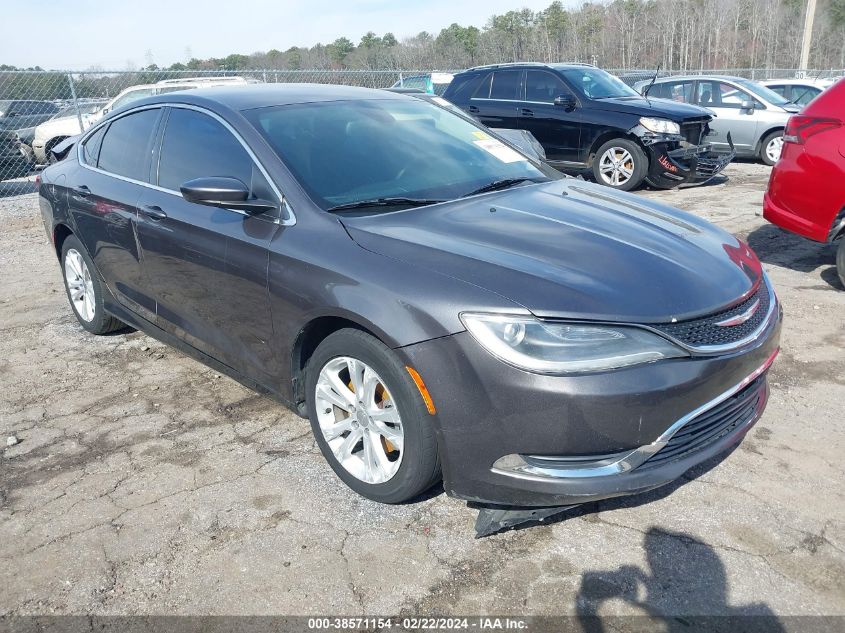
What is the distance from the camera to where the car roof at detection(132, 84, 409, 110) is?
145 inches

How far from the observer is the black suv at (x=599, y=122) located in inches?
375

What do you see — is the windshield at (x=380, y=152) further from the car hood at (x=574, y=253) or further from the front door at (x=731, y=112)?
the front door at (x=731, y=112)

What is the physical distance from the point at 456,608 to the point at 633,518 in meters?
0.87

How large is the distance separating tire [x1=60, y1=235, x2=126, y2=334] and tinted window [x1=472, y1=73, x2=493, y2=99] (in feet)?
24.9

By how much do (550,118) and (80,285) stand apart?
286 inches

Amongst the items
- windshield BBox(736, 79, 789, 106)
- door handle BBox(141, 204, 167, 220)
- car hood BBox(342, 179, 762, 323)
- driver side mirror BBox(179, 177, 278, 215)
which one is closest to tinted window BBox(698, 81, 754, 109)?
windshield BBox(736, 79, 789, 106)

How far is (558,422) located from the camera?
2.36 m

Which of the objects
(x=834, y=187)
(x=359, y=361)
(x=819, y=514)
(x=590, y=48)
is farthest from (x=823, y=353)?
(x=590, y=48)

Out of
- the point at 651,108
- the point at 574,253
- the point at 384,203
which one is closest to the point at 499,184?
the point at 384,203

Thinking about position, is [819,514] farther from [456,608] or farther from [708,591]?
[456,608]

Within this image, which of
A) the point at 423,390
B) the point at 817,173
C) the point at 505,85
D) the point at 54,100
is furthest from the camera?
the point at 54,100

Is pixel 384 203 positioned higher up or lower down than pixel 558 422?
higher up

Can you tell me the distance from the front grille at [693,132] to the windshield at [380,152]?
21.0 ft

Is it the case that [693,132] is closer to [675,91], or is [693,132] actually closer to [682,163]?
[682,163]
